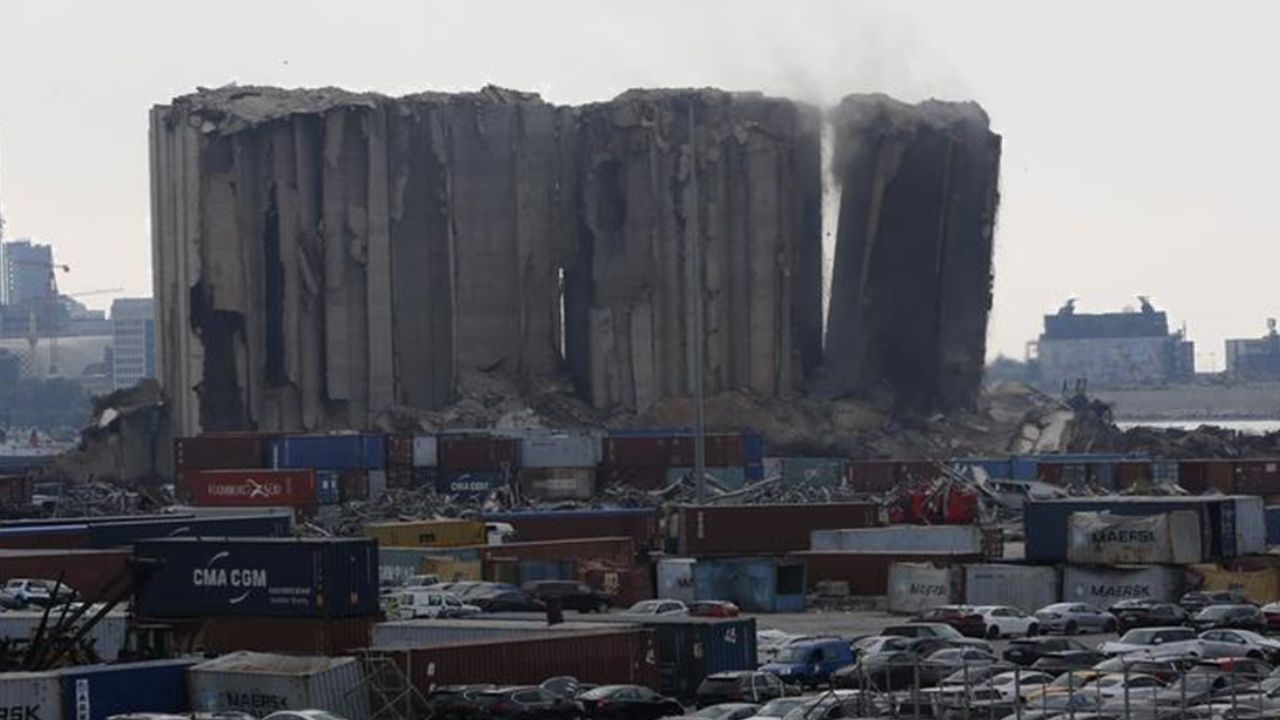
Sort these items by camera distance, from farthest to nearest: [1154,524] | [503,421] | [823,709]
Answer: [503,421] → [1154,524] → [823,709]

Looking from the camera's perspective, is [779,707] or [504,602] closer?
[779,707]

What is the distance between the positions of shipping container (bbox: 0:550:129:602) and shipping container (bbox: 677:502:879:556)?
51.5 feet

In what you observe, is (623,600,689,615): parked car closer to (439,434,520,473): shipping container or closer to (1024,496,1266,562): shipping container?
(1024,496,1266,562): shipping container

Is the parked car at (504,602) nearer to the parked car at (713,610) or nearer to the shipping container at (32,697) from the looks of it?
the parked car at (713,610)

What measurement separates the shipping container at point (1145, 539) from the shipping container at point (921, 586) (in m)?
2.87

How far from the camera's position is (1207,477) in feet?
295

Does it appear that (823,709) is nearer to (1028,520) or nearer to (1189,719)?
(1189,719)

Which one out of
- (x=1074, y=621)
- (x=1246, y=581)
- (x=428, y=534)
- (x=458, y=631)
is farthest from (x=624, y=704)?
(x=428, y=534)

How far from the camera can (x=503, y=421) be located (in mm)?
127000

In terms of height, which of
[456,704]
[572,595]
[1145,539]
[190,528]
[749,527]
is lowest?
[456,704]

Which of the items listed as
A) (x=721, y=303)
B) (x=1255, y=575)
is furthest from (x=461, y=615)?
(x=721, y=303)

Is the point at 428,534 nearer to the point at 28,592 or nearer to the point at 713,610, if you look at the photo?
the point at 28,592

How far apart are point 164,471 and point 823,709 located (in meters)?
99.1

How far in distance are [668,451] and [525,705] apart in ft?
A: 202
